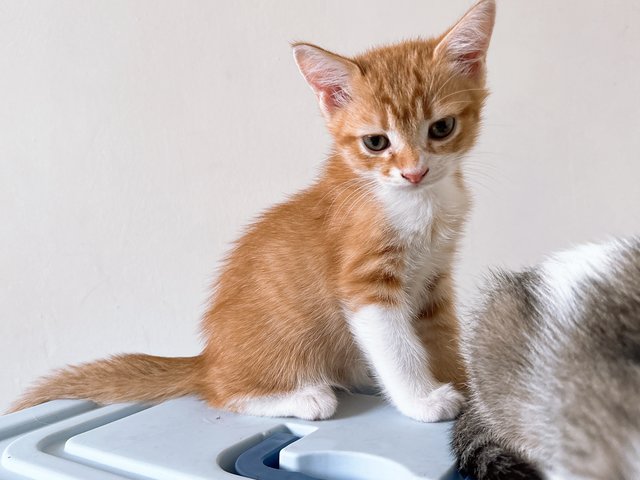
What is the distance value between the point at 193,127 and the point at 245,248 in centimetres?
66

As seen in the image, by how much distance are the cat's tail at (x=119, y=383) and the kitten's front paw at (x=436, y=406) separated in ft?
1.29

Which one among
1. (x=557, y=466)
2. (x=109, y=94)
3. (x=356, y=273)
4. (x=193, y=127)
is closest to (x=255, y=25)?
(x=193, y=127)

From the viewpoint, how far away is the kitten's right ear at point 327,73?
1.15 meters

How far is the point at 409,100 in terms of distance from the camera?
1.13 metres

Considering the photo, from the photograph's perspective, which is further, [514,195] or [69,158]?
[69,158]

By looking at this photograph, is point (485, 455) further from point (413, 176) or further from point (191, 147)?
point (191, 147)

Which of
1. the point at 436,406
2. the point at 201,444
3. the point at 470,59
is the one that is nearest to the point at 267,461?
the point at 201,444

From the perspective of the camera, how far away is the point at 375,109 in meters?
1.15

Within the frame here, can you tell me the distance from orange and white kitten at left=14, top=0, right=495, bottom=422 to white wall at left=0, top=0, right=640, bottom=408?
1.26 ft

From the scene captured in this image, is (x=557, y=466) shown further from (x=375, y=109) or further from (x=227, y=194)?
(x=227, y=194)

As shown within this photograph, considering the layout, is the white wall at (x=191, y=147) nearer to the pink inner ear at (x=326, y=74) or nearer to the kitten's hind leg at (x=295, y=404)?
the pink inner ear at (x=326, y=74)

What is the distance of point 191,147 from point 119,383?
797 millimetres

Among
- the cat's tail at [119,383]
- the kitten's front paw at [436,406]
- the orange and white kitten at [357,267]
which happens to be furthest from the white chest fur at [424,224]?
the cat's tail at [119,383]

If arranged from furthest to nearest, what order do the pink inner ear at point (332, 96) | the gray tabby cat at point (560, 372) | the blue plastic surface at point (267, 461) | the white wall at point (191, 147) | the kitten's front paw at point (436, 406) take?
the white wall at point (191, 147), the pink inner ear at point (332, 96), the kitten's front paw at point (436, 406), the blue plastic surface at point (267, 461), the gray tabby cat at point (560, 372)
